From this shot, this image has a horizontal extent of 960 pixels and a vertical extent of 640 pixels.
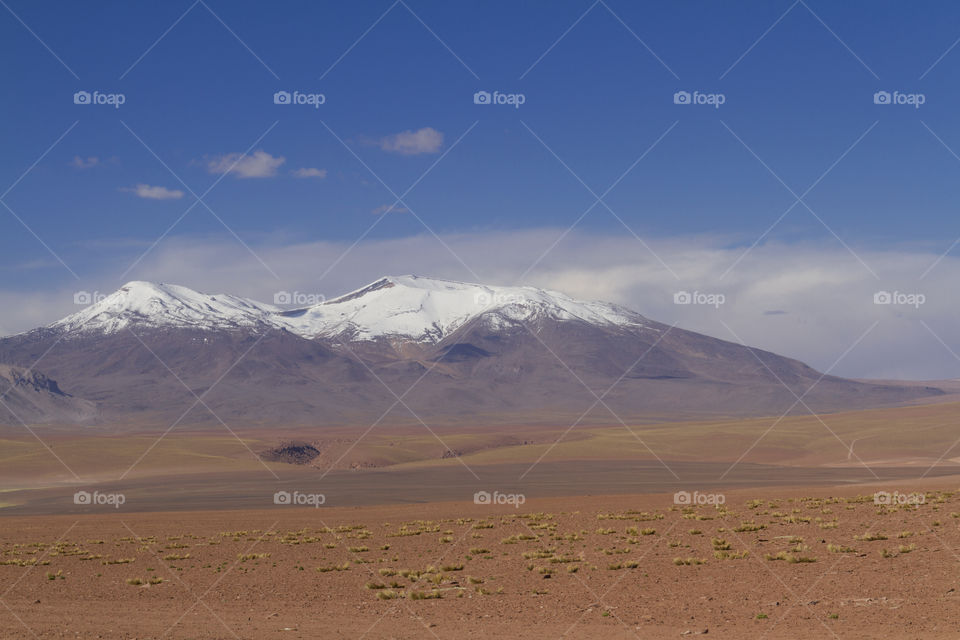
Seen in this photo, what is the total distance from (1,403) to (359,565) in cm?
20367

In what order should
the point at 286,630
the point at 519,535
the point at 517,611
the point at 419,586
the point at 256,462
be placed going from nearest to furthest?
the point at 286,630
the point at 517,611
the point at 419,586
the point at 519,535
the point at 256,462

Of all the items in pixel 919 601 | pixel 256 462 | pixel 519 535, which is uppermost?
pixel 256 462

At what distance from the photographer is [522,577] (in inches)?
812

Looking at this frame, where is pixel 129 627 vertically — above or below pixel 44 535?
below

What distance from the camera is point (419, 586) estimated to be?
19.9 metres

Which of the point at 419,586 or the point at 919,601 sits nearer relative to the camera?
the point at 919,601

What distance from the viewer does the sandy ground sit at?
15.6 metres

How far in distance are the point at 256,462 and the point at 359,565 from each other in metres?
79.4

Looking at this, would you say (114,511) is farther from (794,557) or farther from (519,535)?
(794,557)

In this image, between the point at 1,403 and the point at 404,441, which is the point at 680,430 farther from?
the point at 1,403

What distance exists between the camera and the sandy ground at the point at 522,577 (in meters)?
15.6

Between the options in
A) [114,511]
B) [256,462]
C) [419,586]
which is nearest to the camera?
[419,586]

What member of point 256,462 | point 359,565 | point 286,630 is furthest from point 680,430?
point 286,630

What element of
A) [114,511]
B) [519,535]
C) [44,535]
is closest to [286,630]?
[519,535]
